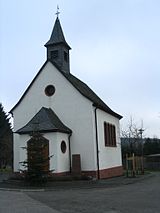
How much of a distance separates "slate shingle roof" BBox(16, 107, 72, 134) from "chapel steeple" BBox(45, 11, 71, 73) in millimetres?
5036

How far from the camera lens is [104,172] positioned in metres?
28.9

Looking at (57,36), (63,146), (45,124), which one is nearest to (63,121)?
(63,146)

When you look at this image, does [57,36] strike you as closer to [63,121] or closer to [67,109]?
[67,109]

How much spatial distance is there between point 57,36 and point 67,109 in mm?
7613

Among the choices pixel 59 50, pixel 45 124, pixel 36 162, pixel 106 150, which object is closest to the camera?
pixel 36 162

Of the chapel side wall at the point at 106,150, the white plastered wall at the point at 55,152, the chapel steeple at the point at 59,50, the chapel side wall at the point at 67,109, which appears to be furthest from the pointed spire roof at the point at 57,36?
the white plastered wall at the point at 55,152

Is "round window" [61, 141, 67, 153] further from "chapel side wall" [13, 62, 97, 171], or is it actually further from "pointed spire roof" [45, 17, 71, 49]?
"pointed spire roof" [45, 17, 71, 49]

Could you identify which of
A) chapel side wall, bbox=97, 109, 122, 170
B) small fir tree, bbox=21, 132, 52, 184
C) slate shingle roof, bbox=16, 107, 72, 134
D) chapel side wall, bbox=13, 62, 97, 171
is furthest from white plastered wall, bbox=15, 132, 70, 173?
chapel side wall, bbox=97, 109, 122, 170

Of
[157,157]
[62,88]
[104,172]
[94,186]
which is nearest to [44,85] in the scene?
[62,88]

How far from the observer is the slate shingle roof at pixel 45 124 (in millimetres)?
25594

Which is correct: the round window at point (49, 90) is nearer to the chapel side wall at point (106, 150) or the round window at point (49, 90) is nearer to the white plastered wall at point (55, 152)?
the chapel side wall at point (106, 150)

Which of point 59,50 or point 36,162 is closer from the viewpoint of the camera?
point 36,162

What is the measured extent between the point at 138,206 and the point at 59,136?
43.8 feet

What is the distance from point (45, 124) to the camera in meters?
26.0
